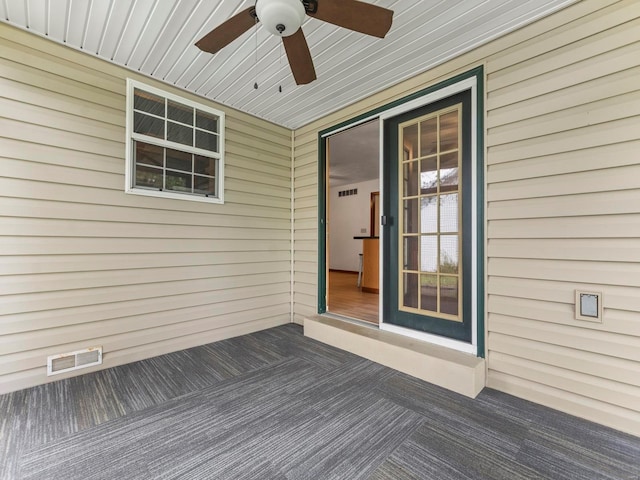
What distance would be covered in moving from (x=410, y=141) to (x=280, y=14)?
67.9 inches

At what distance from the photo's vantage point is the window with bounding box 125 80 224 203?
2.60 meters

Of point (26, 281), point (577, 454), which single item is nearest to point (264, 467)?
point (577, 454)

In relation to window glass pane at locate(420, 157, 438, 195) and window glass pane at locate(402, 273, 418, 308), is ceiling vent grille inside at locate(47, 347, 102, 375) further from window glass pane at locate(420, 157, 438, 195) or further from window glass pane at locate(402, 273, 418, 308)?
window glass pane at locate(420, 157, 438, 195)

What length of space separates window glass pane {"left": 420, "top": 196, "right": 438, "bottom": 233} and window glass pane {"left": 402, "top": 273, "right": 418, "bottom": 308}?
1.51 feet

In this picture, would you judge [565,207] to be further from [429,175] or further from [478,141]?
[429,175]

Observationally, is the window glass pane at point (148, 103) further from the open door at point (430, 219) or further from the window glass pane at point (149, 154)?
the open door at point (430, 219)

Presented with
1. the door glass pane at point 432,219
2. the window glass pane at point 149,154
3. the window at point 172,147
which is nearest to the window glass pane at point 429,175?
the door glass pane at point 432,219

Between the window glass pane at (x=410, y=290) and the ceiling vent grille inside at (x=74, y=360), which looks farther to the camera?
the window glass pane at (x=410, y=290)

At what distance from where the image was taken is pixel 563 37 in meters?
1.84

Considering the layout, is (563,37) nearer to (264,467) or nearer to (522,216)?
(522,216)

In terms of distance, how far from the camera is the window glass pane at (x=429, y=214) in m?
2.54

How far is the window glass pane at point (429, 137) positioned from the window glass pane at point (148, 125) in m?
2.53

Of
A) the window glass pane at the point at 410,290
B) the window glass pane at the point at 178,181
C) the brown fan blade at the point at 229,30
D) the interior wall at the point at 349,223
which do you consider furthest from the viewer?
the interior wall at the point at 349,223

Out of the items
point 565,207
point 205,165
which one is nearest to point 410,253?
point 565,207
